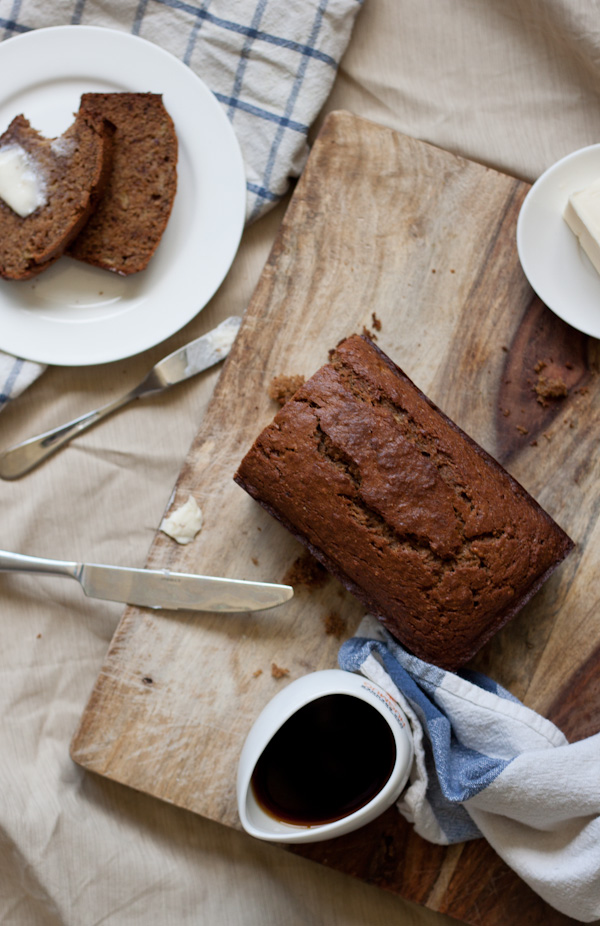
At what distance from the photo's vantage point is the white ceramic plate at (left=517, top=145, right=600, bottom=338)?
2.11 m

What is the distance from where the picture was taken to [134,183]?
2289mm

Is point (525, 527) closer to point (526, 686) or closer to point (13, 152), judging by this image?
point (526, 686)

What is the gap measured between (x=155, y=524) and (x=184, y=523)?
27cm

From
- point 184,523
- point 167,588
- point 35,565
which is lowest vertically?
point 35,565

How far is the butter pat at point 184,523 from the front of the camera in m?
2.21

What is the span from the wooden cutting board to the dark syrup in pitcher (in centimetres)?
31

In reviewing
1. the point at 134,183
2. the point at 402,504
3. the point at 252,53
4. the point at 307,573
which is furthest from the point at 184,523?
the point at 252,53

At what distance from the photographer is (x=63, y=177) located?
2.23 m

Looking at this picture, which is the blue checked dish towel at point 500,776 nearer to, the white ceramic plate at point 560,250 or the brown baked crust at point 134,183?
the white ceramic plate at point 560,250

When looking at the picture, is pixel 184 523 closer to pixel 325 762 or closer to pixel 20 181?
pixel 325 762

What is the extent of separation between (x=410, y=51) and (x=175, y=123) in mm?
825

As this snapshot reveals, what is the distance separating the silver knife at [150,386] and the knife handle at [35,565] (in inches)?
11.9

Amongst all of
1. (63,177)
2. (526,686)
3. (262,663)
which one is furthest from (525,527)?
(63,177)

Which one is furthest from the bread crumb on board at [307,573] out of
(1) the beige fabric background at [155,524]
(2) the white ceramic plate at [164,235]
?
(2) the white ceramic plate at [164,235]
